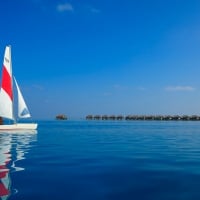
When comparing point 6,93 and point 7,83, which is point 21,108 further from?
point 7,83

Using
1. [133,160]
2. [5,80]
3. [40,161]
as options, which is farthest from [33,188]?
[5,80]

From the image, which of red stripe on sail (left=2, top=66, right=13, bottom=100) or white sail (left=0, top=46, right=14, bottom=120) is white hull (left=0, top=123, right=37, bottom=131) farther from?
red stripe on sail (left=2, top=66, right=13, bottom=100)

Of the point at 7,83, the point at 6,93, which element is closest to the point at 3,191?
the point at 6,93

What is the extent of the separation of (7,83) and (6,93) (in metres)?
1.56

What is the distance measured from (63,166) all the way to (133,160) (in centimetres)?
427

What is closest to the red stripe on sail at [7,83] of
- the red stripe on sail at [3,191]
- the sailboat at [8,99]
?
the sailboat at [8,99]

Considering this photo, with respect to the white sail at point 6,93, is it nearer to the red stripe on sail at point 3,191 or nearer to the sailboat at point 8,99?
the sailboat at point 8,99

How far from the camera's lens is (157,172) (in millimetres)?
12805

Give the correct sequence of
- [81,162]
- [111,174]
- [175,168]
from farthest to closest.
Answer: [81,162] < [175,168] < [111,174]

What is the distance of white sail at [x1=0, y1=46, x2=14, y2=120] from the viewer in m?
45.0

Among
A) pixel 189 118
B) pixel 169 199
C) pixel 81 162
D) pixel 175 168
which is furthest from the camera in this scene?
pixel 189 118

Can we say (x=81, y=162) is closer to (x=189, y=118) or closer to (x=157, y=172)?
(x=157, y=172)

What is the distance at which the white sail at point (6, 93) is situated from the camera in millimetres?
44969

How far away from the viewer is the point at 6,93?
148ft
